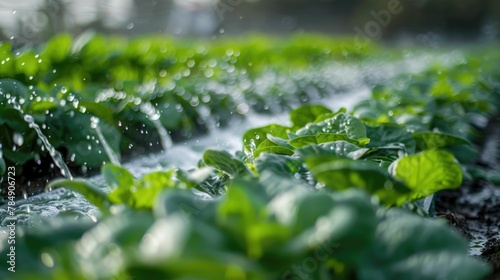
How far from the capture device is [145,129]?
2.74m

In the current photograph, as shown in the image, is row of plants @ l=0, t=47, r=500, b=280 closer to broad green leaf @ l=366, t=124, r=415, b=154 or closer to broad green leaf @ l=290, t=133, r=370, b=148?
broad green leaf @ l=290, t=133, r=370, b=148

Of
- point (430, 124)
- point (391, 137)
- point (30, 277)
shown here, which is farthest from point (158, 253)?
point (430, 124)

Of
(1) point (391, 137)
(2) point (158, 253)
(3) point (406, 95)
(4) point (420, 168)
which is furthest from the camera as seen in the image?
(3) point (406, 95)

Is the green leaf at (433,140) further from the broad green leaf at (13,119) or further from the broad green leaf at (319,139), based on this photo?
the broad green leaf at (13,119)

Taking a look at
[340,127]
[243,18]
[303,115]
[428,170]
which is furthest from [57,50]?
[243,18]

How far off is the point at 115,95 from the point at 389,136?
1.59 m

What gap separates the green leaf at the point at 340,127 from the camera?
146 centimetres

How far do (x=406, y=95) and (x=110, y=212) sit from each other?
2.39 metres

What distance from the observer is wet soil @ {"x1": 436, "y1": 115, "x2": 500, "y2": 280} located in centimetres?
171

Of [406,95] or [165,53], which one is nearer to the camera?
[406,95]

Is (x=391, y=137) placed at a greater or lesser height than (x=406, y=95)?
greater

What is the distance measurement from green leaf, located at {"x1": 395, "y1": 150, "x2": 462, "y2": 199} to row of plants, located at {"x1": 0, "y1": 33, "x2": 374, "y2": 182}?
1218 millimetres

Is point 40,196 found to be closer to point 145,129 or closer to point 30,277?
point 145,129

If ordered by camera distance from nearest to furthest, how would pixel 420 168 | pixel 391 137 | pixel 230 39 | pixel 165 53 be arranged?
pixel 420 168, pixel 391 137, pixel 165 53, pixel 230 39
